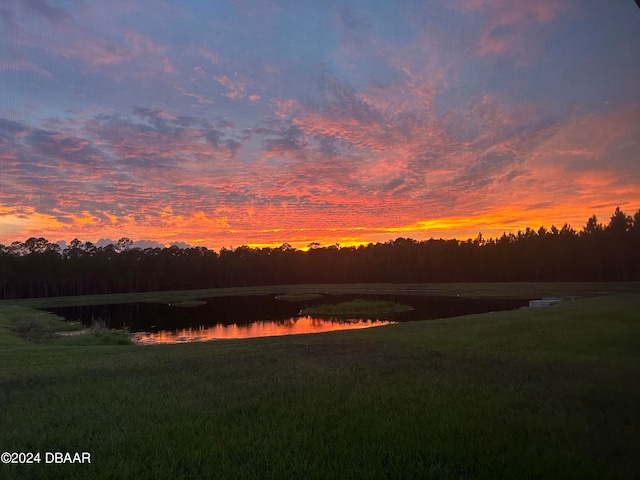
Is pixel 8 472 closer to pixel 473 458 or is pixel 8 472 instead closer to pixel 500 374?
pixel 473 458

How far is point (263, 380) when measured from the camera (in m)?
10.1

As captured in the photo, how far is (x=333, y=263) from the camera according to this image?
162625 mm

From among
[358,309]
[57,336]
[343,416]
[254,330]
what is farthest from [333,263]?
[343,416]

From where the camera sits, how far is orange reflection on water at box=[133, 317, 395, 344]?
35.0 meters

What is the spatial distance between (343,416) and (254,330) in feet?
108

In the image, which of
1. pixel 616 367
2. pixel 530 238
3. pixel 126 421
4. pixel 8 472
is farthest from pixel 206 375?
pixel 530 238

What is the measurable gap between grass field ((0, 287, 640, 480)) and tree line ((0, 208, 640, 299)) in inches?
3237

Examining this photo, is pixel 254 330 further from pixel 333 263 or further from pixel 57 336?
pixel 333 263

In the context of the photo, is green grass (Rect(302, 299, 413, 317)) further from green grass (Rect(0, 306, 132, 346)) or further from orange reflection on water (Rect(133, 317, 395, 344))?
green grass (Rect(0, 306, 132, 346))

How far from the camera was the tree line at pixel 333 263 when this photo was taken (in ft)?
288

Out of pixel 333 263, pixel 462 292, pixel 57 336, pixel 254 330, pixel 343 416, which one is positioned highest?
pixel 333 263

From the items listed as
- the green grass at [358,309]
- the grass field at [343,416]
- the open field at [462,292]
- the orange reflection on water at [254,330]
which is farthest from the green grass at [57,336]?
the open field at [462,292]

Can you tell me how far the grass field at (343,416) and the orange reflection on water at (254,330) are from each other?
2254 centimetres

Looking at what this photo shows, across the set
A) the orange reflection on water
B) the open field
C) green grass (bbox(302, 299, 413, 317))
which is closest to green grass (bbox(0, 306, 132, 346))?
the orange reflection on water
